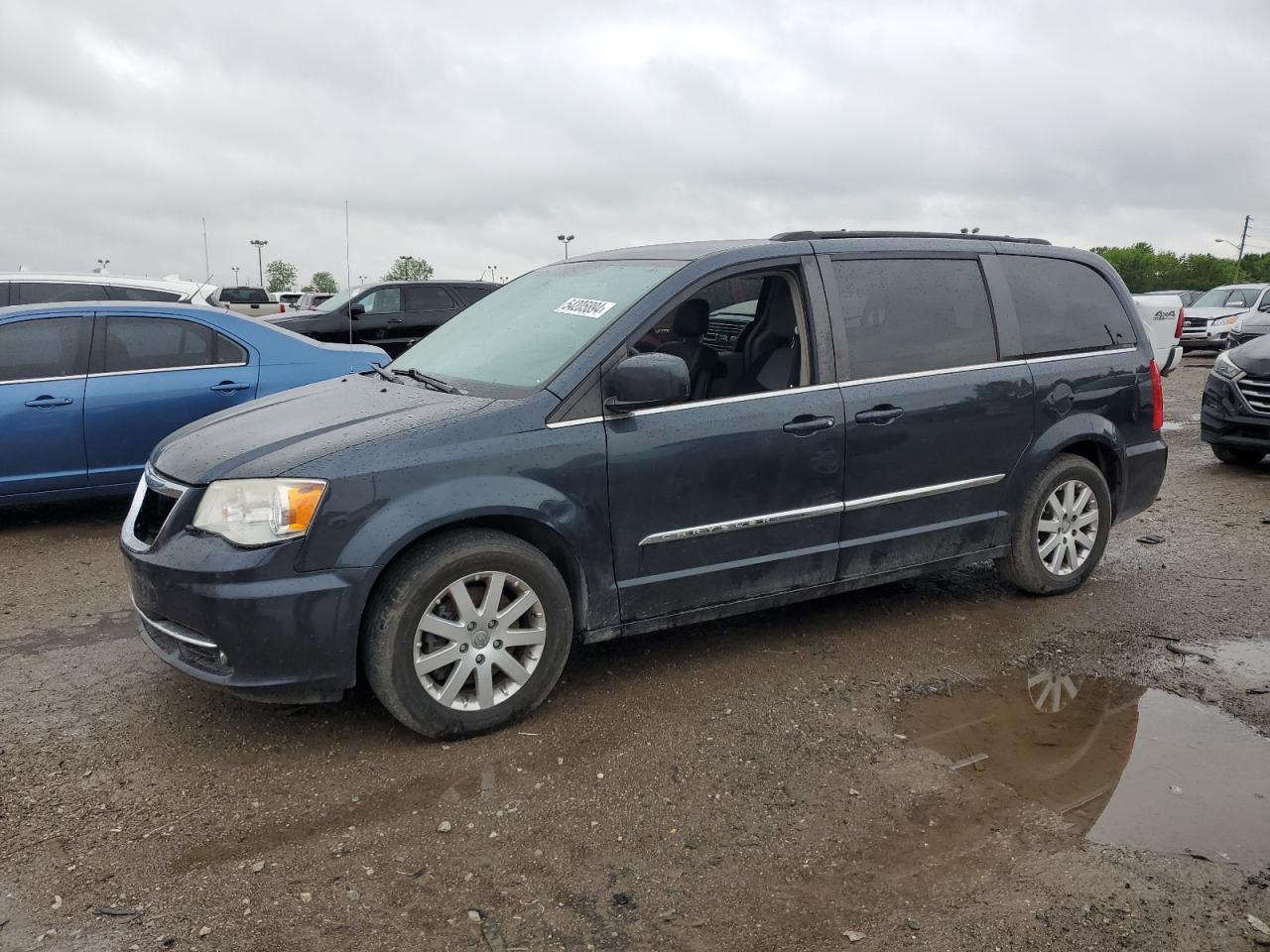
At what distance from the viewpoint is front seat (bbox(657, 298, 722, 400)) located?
4605 mm

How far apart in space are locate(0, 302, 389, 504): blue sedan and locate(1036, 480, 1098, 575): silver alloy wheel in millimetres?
5029

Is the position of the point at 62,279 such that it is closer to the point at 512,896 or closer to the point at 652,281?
the point at 652,281

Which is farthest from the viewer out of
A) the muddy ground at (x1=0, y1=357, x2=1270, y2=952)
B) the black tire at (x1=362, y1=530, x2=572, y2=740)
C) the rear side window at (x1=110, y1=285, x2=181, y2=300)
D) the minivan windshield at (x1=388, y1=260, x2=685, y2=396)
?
the rear side window at (x1=110, y1=285, x2=181, y2=300)

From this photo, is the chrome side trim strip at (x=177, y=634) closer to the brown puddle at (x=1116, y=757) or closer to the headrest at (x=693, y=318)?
the headrest at (x=693, y=318)

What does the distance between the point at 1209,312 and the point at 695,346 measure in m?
24.8

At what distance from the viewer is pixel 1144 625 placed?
5160 millimetres

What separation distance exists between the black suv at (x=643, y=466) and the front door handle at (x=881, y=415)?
4cm

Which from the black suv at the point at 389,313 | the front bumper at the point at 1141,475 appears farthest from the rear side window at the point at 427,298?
the front bumper at the point at 1141,475

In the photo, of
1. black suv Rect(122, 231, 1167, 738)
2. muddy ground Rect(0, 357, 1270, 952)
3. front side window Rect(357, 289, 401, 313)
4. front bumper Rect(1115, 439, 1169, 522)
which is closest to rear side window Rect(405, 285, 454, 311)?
front side window Rect(357, 289, 401, 313)

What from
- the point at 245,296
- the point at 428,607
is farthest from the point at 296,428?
the point at 245,296

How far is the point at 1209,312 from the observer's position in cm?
2530

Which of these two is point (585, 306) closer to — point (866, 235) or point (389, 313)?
point (866, 235)

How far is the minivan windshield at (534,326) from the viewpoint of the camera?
13.9 ft

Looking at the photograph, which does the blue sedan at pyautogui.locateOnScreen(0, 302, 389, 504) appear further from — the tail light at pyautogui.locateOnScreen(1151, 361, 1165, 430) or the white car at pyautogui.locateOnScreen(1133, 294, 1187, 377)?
the white car at pyautogui.locateOnScreen(1133, 294, 1187, 377)
